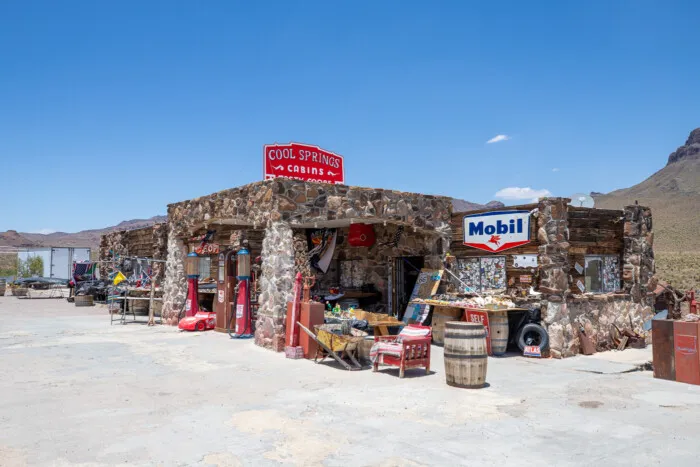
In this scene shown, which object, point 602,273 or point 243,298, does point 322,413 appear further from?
point 602,273

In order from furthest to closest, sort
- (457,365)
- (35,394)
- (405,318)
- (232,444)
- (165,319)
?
(165,319), (405,318), (457,365), (35,394), (232,444)

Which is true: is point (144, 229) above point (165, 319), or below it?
above

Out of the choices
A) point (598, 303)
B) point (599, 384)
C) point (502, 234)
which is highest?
point (502, 234)

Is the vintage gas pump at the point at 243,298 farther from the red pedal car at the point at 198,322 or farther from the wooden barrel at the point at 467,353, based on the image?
the wooden barrel at the point at 467,353

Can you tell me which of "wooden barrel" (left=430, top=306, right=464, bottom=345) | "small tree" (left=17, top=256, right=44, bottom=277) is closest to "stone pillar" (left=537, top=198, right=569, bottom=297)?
"wooden barrel" (left=430, top=306, right=464, bottom=345)

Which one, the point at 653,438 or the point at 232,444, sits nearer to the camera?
the point at 232,444

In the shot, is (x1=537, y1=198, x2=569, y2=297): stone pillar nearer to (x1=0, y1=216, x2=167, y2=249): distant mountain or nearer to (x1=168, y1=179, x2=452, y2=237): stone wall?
(x1=168, y1=179, x2=452, y2=237): stone wall

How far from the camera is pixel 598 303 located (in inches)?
517

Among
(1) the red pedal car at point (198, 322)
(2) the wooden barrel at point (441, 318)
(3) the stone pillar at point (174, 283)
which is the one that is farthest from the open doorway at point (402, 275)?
(3) the stone pillar at point (174, 283)

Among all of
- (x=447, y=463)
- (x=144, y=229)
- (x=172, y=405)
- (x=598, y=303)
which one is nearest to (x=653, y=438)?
(x=447, y=463)

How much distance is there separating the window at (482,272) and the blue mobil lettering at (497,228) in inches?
25.5

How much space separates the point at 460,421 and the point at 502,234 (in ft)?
24.0

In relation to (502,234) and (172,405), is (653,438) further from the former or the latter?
(502,234)

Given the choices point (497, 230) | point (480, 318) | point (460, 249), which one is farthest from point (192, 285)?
point (497, 230)
